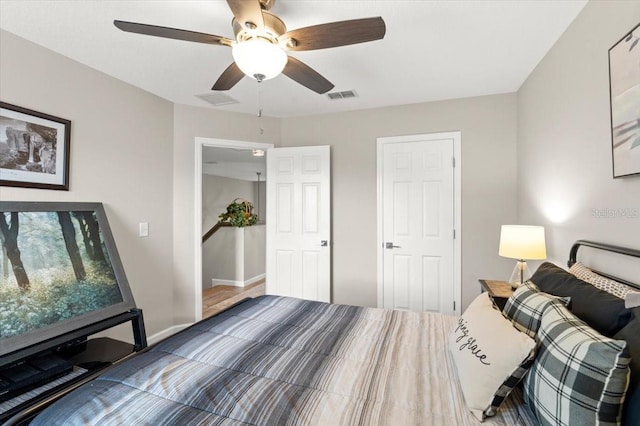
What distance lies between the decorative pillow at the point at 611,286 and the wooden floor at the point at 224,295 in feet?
12.5

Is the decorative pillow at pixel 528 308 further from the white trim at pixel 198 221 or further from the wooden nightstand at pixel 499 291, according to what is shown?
the white trim at pixel 198 221

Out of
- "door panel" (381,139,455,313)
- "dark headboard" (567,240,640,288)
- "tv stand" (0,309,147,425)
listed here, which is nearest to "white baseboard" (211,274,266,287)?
"door panel" (381,139,455,313)

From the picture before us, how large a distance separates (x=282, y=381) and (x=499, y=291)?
1825 millimetres

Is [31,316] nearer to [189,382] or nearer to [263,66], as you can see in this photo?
[189,382]

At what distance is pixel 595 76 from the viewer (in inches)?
63.7

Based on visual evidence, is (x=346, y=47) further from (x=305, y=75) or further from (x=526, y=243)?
(x=526, y=243)

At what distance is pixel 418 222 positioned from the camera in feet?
10.7

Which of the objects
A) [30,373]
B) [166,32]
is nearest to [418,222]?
[166,32]

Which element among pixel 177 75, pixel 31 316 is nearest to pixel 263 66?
pixel 177 75

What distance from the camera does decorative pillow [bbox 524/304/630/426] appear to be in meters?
0.77

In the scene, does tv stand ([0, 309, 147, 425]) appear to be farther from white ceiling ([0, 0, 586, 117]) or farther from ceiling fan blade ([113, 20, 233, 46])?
white ceiling ([0, 0, 586, 117])

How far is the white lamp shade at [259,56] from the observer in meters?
1.54

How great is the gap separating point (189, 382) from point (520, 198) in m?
3.12

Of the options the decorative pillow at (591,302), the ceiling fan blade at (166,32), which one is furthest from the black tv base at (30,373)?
the decorative pillow at (591,302)
